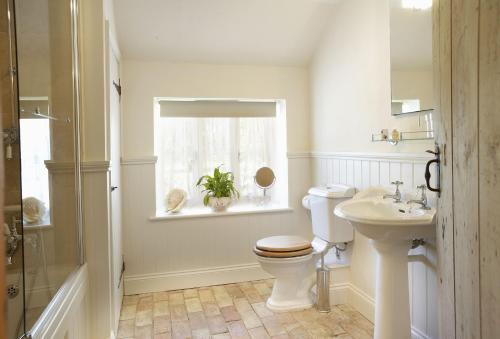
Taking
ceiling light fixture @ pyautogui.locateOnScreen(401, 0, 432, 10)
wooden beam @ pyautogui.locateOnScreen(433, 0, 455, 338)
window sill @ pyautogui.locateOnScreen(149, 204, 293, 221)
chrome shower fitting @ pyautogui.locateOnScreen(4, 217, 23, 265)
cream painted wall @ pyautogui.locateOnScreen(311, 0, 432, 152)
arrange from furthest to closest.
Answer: window sill @ pyautogui.locateOnScreen(149, 204, 293, 221) → cream painted wall @ pyautogui.locateOnScreen(311, 0, 432, 152) → ceiling light fixture @ pyautogui.locateOnScreen(401, 0, 432, 10) → chrome shower fitting @ pyautogui.locateOnScreen(4, 217, 23, 265) → wooden beam @ pyautogui.locateOnScreen(433, 0, 455, 338)

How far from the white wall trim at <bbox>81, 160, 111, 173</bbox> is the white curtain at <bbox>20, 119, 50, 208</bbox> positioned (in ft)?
0.95

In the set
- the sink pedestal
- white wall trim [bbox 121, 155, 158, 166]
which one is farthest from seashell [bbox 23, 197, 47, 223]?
the sink pedestal

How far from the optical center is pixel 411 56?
A: 2113 millimetres

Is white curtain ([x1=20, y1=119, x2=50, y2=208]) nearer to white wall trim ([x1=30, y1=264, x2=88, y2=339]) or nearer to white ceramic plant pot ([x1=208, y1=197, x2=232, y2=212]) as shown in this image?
white wall trim ([x1=30, y1=264, x2=88, y2=339])

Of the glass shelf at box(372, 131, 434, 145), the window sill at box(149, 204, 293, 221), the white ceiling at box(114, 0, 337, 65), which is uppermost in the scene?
the white ceiling at box(114, 0, 337, 65)

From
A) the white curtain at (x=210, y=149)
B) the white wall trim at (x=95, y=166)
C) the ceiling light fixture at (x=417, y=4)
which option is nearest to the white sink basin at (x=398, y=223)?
the ceiling light fixture at (x=417, y=4)

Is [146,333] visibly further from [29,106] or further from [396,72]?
[396,72]

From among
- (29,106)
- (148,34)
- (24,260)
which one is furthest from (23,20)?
(148,34)

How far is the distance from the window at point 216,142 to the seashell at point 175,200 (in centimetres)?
15

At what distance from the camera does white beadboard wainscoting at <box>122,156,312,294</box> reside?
313 cm

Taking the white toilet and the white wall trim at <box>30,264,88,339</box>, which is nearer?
the white wall trim at <box>30,264,88,339</box>

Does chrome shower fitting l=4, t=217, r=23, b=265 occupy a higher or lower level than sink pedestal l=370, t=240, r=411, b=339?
higher

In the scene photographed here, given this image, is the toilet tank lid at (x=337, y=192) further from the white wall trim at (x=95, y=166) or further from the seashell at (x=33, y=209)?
the seashell at (x=33, y=209)

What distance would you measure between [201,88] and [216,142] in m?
0.55
